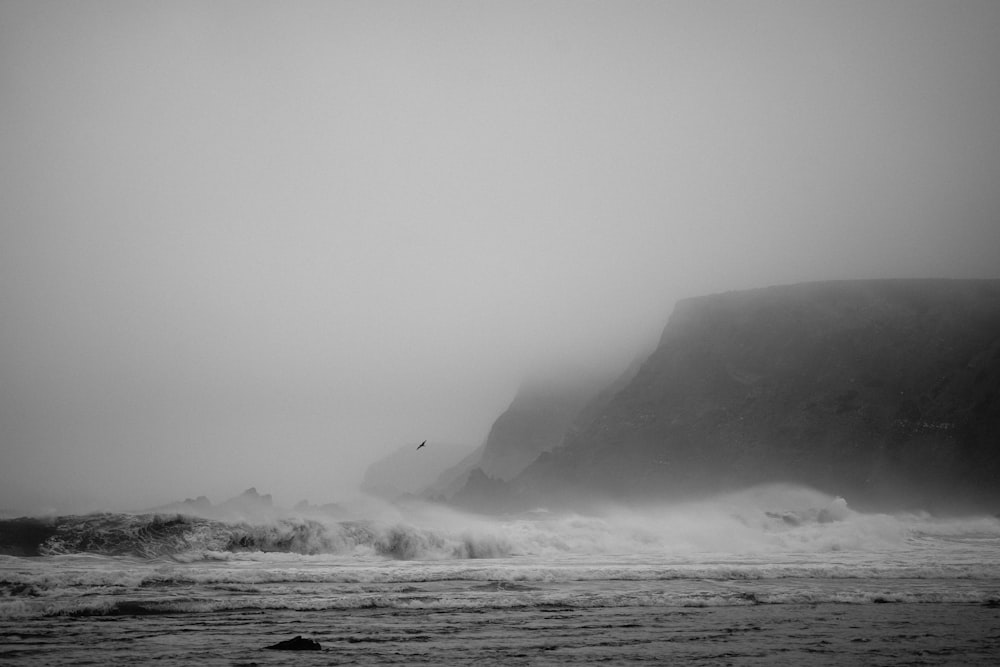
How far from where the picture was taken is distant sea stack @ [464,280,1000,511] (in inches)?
2537

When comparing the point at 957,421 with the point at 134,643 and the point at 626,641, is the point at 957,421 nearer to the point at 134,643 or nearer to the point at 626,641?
the point at 626,641

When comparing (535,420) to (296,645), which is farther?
(535,420)

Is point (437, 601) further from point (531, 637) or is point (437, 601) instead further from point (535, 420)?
point (535, 420)

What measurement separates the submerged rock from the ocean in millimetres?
245

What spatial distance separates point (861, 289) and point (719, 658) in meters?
81.9

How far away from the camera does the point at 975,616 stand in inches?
579

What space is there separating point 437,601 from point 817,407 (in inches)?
2588

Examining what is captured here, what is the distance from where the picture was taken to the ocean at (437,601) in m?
10.9

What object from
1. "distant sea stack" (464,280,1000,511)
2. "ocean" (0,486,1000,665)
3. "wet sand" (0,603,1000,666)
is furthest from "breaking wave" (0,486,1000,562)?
"wet sand" (0,603,1000,666)

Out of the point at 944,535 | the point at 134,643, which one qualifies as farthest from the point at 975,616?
the point at 944,535

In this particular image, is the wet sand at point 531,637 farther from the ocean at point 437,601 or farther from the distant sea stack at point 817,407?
the distant sea stack at point 817,407

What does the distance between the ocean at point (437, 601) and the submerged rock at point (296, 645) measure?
245 mm

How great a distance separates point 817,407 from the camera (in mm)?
71688

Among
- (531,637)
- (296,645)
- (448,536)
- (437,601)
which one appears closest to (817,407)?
(448,536)
